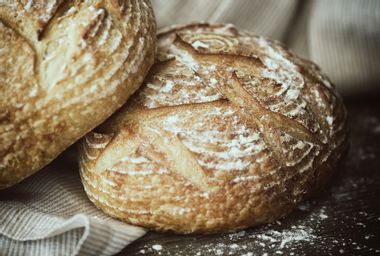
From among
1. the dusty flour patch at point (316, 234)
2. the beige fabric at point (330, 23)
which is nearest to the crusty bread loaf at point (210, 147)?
the dusty flour patch at point (316, 234)

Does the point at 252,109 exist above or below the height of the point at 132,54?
below

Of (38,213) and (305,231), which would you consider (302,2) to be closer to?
(305,231)

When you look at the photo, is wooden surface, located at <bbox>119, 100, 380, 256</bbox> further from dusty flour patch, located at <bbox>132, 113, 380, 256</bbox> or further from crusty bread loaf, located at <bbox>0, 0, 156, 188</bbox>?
crusty bread loaf, located at <bbox>0, 0, 156, 188</bbox>

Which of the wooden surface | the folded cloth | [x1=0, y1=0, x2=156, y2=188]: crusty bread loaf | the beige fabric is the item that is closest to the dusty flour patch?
the wooden surface

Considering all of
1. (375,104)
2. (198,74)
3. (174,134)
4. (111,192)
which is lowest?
(375,104)

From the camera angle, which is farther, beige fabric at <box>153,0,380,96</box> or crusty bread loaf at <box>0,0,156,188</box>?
beige fabric at <box>153,0,380,96</box>

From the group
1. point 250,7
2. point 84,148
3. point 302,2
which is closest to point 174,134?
point 84,148

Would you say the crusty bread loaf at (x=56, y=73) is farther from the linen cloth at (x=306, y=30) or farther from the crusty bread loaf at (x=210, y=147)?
the linen cloth at (x=306, y=30)
